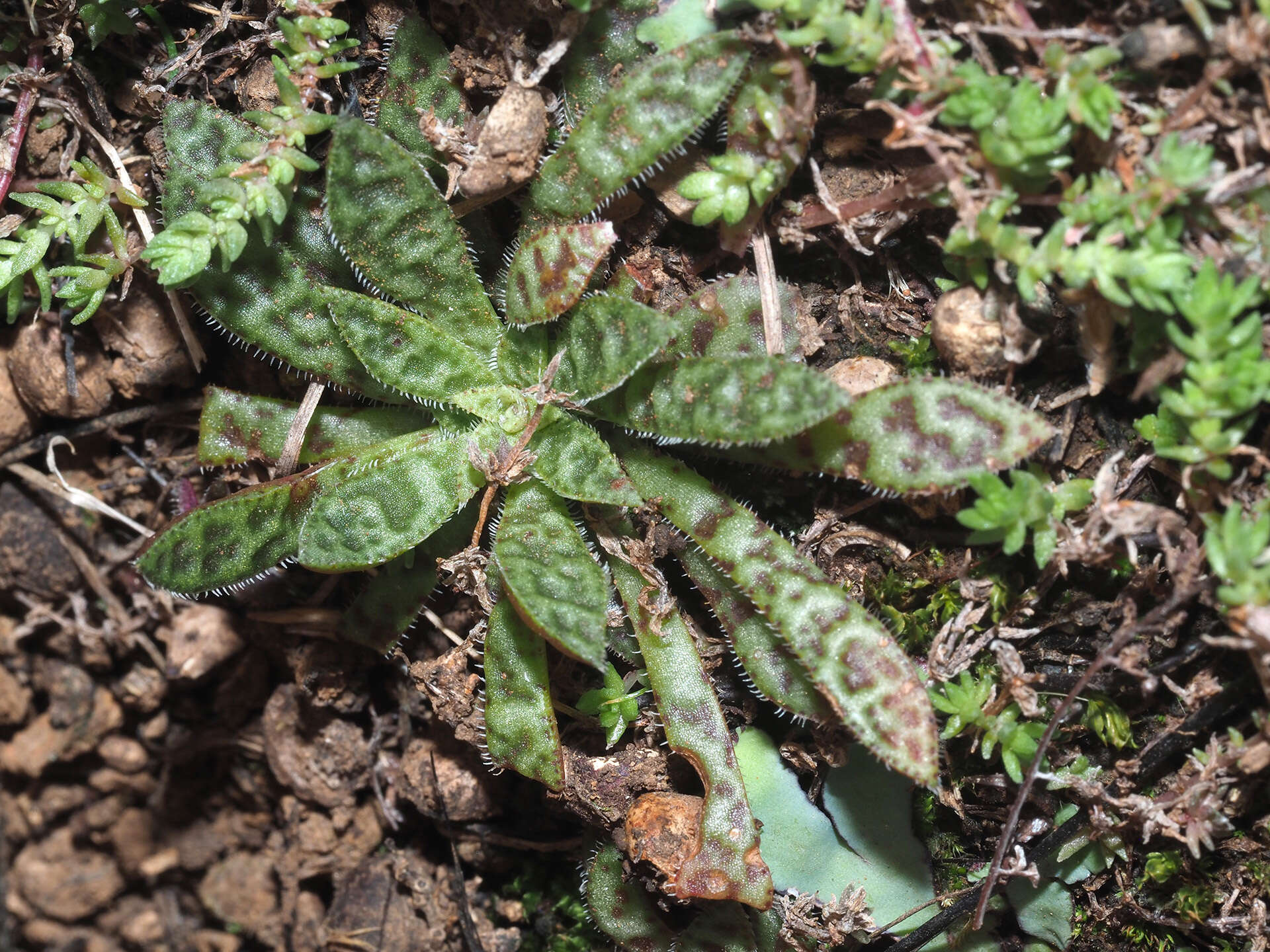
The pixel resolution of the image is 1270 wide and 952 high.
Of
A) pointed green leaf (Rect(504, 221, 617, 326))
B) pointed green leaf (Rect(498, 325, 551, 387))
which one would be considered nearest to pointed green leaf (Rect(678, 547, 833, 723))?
pointed green leaf (Rect(498, 325, 551, 387))

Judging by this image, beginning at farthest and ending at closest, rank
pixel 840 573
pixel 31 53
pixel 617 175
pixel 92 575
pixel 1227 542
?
pixel 92 575 → pixel 31 53 → pixel 840 573 → pixel 617 175 → pixel 1227 542

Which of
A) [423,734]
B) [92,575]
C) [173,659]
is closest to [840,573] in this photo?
[423,734]

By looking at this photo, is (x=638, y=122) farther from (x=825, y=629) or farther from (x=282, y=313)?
(x=825, y=629)

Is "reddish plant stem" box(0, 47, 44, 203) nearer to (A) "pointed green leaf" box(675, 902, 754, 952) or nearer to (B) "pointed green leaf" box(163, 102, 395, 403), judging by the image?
(B) "pointed green leaf" box(163, 102, 395, 403)

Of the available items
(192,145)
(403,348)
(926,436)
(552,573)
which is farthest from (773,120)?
(192,145)

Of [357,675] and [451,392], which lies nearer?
[451,392]

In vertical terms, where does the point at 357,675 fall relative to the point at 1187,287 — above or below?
below

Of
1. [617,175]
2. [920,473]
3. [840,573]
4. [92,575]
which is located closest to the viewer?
[920,473]

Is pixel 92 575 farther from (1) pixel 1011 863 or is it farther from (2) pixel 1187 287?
(2) pixel 1187 287
